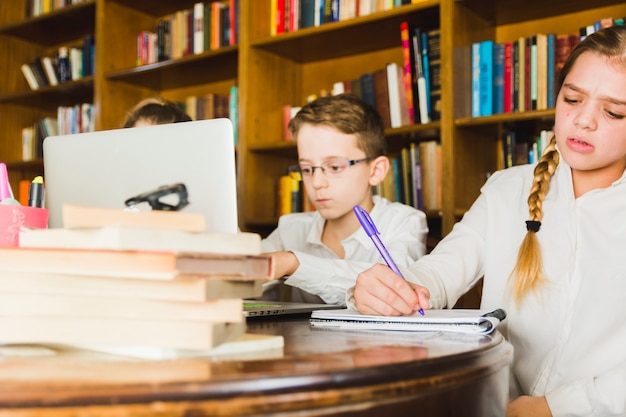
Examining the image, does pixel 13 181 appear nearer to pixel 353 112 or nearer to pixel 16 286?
pixel 353 112

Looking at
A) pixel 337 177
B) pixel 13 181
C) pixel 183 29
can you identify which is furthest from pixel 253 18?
pixel 13 181

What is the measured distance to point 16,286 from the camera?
632 mm

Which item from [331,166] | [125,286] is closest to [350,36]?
[331,166]

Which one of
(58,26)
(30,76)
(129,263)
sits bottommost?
(129,263)

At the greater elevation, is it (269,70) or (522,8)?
(522,8)

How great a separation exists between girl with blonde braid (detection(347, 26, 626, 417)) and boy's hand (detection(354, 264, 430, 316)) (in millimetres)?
79

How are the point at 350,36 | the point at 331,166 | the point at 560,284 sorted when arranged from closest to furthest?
the point at 560,284
the point at 331,166
the point at 350,36

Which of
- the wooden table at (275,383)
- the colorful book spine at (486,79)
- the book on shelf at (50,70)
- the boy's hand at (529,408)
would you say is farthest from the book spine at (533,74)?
the book on shelf at (50,70)

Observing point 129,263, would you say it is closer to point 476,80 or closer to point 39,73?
point 476,80

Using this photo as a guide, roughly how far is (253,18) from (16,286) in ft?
7.89

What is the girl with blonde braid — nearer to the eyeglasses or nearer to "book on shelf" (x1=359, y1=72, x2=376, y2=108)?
the eyeglasses

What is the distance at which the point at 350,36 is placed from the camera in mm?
2756

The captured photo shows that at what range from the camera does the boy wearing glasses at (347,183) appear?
1.85 metres

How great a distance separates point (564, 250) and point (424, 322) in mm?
542
